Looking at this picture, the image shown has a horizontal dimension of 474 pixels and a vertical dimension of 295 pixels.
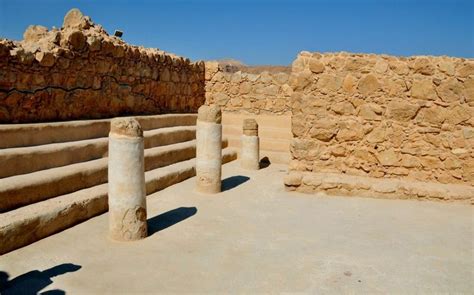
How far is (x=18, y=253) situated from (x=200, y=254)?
206cm

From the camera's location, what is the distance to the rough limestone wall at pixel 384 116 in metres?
7.38

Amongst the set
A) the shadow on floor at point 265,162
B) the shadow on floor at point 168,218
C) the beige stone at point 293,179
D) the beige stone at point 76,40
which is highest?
the beige stone at point 76,40

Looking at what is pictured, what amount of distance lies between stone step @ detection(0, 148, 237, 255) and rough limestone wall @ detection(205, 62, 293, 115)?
27.7ft

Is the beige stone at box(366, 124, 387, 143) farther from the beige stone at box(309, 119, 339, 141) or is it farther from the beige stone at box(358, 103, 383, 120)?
the beige stone at box(309, 119, 339, 141)

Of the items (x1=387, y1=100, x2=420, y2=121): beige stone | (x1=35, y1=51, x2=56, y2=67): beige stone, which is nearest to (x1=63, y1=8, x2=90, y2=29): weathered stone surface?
(x1=35, y1=51, x2=56, y2=67): beige stone

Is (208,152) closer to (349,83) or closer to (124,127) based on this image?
(124,127)

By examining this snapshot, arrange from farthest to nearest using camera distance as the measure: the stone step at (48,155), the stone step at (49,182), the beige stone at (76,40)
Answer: the beige stone at (76,40)
the stone step at (48,155)
the stone step at (49,182)

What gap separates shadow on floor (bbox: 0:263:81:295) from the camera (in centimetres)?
382

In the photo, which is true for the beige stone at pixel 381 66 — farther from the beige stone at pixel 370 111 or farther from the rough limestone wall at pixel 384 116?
the beige stone at pixel 370 111

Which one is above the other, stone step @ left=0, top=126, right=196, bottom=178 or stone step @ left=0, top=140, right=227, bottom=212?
stone step @ left=0, top=126, right=196, bottom=178

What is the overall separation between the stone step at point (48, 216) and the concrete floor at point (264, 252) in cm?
13

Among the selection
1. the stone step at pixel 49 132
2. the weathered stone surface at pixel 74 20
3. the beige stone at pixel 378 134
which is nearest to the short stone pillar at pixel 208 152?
the stone step at pixel 49 132

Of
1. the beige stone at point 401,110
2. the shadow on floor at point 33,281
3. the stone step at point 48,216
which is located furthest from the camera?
the beige stone at point 401,110

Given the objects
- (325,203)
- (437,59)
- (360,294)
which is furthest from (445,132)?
(360,294)
